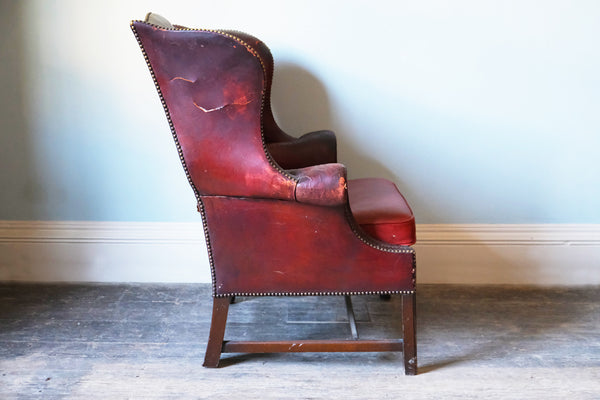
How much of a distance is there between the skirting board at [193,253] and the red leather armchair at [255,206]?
702 mm

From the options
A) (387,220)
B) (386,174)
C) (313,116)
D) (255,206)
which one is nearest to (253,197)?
(255,206)

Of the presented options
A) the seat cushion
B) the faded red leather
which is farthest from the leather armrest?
the seat cushion

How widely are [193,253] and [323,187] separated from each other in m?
1.07

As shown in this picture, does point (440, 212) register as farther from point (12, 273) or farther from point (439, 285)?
point (12, 273)

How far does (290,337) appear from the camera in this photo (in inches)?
81.0

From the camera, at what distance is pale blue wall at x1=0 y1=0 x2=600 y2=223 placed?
7.52ft

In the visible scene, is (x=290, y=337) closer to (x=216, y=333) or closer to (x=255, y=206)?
(x=216, y=333)

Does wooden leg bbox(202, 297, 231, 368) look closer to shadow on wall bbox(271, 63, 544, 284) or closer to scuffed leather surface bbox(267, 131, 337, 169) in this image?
scuffed leather surface bbox(267, 131, 337, 169)

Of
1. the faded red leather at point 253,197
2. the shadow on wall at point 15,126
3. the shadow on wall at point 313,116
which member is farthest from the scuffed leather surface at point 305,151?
the shadow on wall at point 15,126

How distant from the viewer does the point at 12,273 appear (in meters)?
2.57

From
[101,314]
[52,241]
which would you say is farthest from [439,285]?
[52,241]

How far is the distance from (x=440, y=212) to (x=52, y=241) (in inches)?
68.2

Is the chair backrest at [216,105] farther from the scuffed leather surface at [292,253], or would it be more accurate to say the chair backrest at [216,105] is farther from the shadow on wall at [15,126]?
the shadow on wall at [15,126]

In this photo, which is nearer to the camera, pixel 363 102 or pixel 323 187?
pixel 323 187
